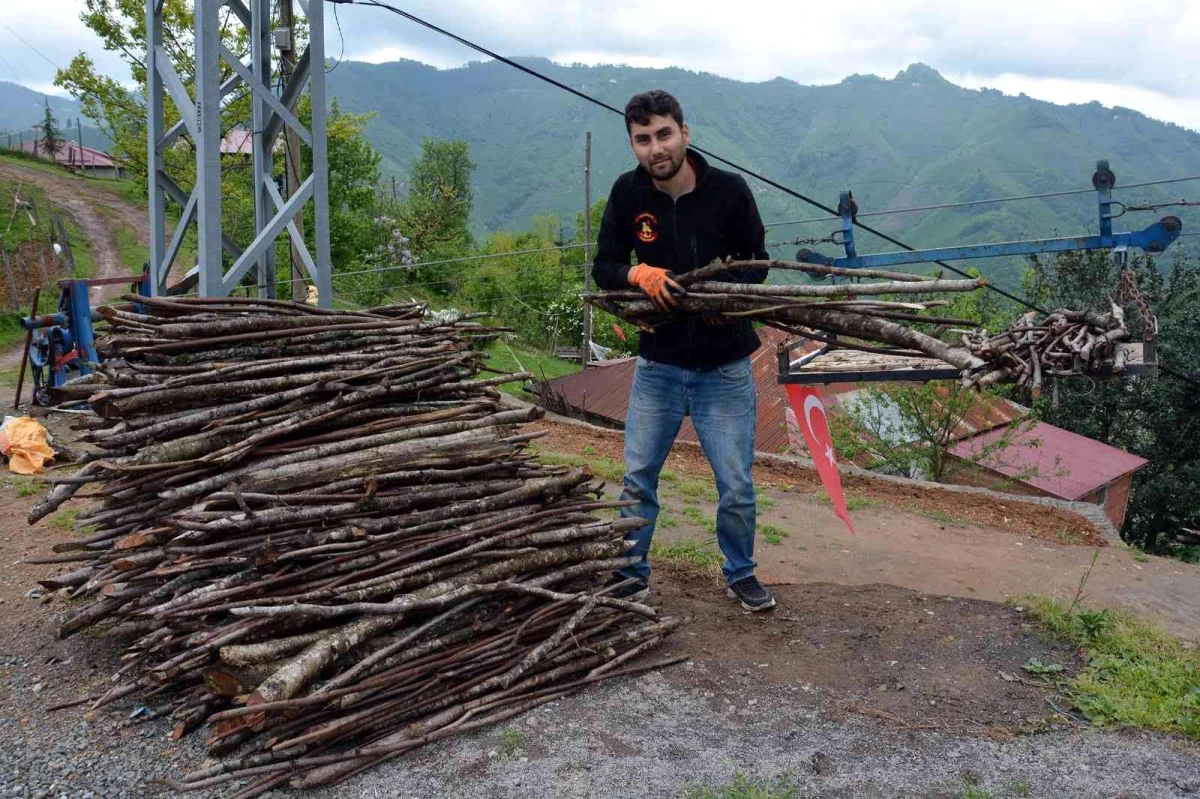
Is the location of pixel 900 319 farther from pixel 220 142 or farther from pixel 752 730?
pixel 220 142

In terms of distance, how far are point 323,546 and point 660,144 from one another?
2.14m

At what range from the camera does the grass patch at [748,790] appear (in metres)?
2.75

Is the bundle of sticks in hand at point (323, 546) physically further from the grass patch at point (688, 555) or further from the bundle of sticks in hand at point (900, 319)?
the grass patch at point (688, 555)

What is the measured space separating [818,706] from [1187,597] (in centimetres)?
397

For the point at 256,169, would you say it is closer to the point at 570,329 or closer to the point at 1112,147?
the point at 570,329

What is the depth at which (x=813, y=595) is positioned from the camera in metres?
4.80

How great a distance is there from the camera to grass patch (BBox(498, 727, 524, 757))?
10.0 ft

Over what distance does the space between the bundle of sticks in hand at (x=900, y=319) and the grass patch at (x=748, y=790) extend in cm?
145

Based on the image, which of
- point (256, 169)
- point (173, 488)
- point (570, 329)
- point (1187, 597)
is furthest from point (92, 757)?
point (570, 329)

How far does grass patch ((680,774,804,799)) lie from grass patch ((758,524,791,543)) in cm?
371

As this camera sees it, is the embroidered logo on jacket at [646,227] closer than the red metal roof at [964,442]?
Yes

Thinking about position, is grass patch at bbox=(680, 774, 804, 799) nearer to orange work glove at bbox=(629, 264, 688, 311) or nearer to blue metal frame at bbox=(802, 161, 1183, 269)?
orange work glove at bbox=(629, 264, 688, 311)

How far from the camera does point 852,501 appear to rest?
8.50 m

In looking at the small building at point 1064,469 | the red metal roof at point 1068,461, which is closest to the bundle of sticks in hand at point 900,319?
the small building at point 1064,469
